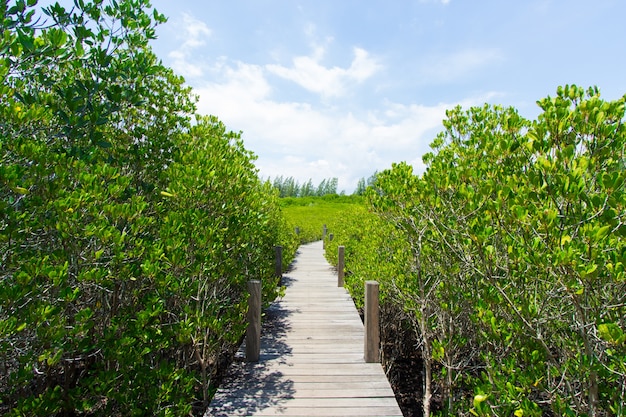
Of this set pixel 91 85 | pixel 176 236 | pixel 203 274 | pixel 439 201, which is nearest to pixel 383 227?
pixel 439 201

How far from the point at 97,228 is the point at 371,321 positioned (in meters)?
3.13

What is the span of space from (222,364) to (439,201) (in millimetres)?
4219

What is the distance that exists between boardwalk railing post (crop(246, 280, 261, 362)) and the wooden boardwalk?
0.12m

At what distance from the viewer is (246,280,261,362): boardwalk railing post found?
4.19m

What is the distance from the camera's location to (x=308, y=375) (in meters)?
3.92

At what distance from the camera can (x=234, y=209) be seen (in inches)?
143

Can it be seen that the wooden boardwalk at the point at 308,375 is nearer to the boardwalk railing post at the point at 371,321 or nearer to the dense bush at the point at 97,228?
the boardwalk railing post at the point at 371,321

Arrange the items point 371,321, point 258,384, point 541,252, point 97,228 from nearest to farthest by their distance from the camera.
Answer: point 541,252
point 97,228
point 258,384
point 371,321

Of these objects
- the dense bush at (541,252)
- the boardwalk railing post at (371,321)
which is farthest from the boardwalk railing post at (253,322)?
the dense bush at (541,252)

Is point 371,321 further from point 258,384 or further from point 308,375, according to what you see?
point 258,384

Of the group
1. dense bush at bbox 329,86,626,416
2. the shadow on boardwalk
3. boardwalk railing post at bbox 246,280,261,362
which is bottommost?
the shadow on boardwalk

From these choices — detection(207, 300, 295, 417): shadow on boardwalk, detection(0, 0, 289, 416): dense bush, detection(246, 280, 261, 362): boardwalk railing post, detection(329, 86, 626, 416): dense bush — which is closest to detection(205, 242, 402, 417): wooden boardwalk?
detection(207, 300, 295, 417): shadow on boardwalk

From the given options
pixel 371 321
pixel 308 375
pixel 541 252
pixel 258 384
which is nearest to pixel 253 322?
pixel 258 384

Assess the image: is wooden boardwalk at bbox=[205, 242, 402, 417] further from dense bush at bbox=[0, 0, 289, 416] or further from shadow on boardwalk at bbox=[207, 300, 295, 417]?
dense bush at bbox=[0, 0, 289, 416]
